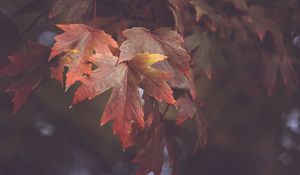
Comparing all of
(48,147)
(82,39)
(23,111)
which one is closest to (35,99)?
(23,111)

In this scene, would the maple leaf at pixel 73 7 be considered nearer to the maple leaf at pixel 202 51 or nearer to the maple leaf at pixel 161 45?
the maple leaf at pixel 161 45

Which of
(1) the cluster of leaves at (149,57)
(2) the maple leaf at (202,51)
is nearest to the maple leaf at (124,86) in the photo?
(1) the cluster of leaves at (149,57)

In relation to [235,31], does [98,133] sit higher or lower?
lower

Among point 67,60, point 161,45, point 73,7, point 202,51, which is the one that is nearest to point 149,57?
point 161,45

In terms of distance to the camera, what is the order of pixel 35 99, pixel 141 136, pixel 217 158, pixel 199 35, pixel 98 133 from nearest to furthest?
1. pixel 141 136
2. pixel 199 35
3. pixel 35 99
4. pixel 98 133
5. pixel 217 158

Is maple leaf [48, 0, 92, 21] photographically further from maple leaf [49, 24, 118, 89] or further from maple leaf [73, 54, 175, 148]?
maple leaf [73, 54, 175, 148]

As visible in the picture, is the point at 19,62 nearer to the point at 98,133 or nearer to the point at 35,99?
the point at 35,99

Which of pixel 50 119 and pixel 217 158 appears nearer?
pixel 50 119

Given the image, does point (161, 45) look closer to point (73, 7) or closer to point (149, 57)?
point (149, 57)

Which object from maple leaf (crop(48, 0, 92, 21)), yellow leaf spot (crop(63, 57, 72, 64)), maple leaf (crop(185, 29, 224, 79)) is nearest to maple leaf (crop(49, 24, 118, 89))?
yellow leaf spot (crop(63, 57, 72, 64))
